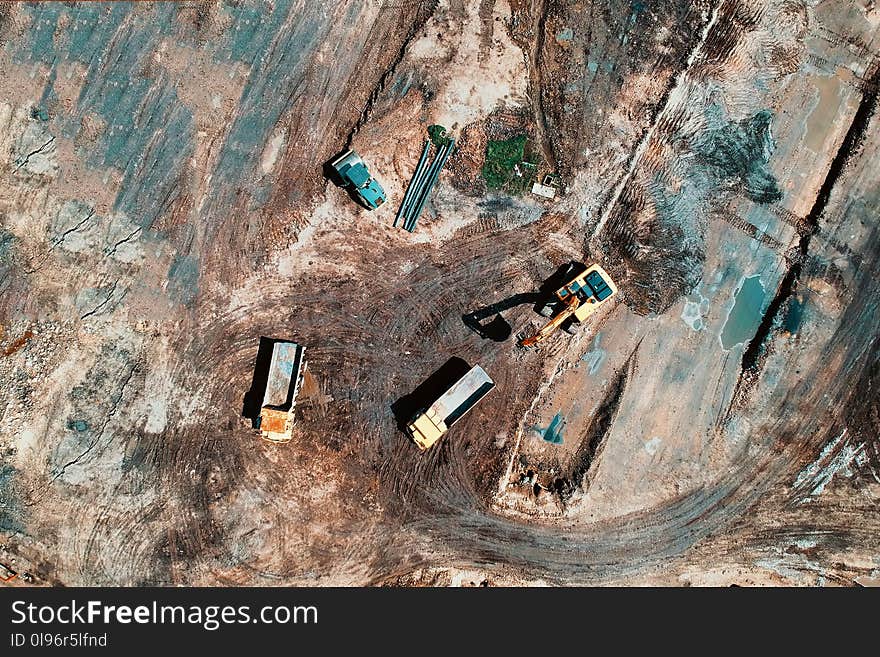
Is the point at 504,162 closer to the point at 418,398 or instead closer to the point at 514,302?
the point at 514,302

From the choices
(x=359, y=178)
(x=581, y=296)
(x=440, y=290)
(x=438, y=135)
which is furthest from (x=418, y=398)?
(x=438, y=135)

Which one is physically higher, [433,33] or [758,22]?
[758,22]

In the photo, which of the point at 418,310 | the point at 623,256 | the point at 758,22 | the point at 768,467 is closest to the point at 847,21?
the point at 758,22

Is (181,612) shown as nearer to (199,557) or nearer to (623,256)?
(199,557)

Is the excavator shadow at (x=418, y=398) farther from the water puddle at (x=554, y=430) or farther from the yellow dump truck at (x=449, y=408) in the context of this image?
the water puddle at (x=554, y=430)

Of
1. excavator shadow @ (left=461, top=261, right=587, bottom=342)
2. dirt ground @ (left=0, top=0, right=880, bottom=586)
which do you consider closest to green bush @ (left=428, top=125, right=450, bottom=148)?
dirt ground @ (left=0, top=0, right=880, bottom=586)

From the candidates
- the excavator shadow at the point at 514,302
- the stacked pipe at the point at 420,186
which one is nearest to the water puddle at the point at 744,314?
the excavator shadow at the point at 514,302

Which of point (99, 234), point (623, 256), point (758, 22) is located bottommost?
point (99, 234)
